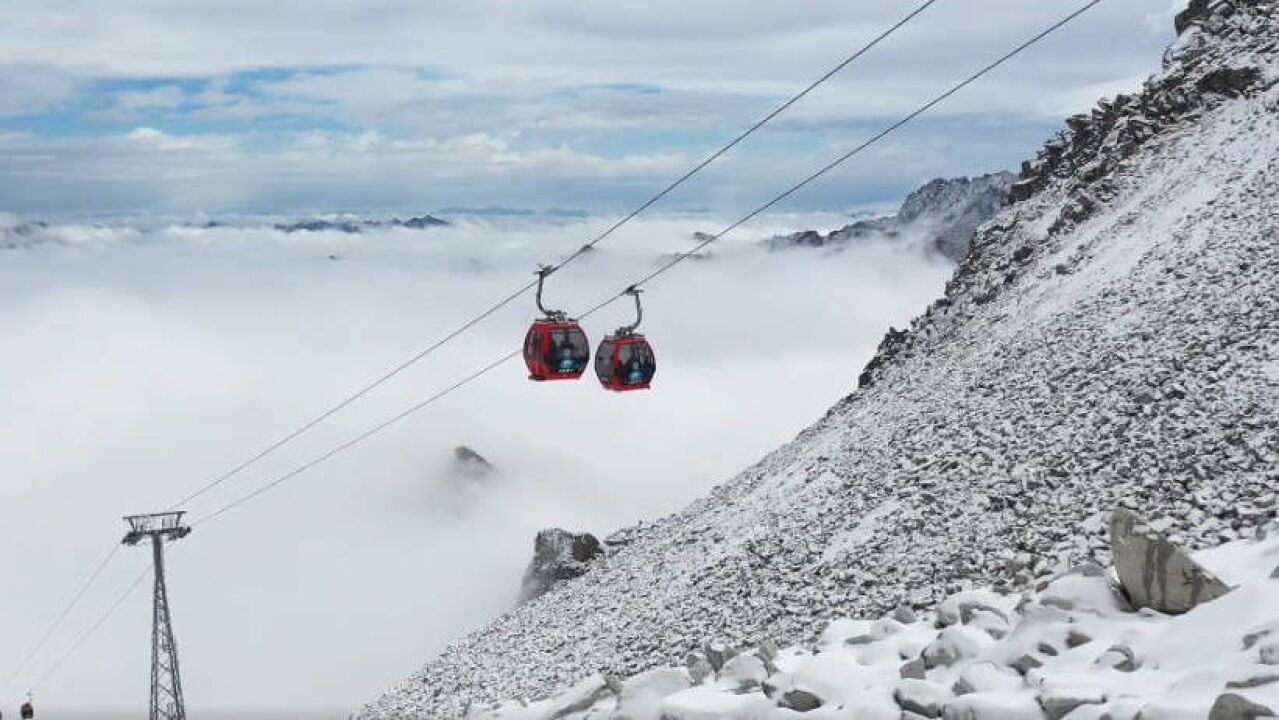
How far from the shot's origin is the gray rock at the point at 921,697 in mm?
19359

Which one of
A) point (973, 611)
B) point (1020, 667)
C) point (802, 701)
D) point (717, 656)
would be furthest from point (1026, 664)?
point (717, 656)

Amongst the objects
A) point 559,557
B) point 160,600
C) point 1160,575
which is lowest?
point 1160,575

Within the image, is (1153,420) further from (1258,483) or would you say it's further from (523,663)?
(523,663)

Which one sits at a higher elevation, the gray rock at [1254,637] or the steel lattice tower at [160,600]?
the steel lattice tower at [160,600]

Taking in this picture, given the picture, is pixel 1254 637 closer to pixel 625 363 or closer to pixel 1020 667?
pixel 1020 667

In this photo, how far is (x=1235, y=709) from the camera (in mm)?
16312

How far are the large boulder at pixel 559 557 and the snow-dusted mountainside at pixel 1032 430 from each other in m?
3.56

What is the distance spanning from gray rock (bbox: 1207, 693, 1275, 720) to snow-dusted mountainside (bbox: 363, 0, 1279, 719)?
510 inches

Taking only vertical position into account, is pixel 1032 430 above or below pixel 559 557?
below

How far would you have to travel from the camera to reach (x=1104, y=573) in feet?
71.7

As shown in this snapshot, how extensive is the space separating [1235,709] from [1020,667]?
150 inches

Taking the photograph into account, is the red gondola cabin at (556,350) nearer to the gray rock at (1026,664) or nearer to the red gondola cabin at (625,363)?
the red gondola cabin at (625,363)

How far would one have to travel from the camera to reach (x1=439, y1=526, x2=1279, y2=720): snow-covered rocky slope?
17.7 meters

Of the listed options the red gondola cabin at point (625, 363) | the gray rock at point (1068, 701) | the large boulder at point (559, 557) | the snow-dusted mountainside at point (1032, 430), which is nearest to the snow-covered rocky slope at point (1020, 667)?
the gray rock at point (1068, 701)
